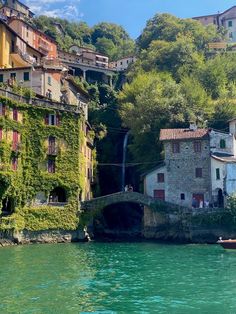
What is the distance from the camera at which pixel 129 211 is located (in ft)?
210

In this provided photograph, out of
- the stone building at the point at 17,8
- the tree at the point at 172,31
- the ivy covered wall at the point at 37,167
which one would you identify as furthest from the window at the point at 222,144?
the stone building at the point at 17,8

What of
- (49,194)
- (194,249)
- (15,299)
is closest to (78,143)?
(49,194)

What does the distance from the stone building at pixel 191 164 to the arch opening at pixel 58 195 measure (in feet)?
34.3

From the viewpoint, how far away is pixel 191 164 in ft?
175

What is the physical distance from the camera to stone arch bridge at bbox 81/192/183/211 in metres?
50.1

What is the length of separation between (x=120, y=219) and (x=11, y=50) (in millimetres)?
28292

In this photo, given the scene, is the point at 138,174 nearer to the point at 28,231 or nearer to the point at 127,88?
the point at 127,88

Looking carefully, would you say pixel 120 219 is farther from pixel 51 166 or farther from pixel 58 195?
pixel 51 166

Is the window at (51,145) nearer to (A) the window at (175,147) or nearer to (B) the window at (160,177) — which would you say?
(B) the window at (160,177)

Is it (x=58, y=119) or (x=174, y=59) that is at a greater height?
(x=174, y=59)

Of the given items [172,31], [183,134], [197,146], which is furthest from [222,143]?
[172,31]

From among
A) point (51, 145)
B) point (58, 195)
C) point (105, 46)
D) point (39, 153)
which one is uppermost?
point (105, 46)

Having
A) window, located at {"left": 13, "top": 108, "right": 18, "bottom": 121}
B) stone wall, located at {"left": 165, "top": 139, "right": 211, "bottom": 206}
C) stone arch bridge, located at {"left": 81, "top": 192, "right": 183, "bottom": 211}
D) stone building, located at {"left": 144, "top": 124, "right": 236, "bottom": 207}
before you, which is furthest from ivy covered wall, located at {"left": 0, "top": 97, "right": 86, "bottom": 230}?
stone wall, located at {"left": 165, "top": 139, "right": 211, "bottom": 206}

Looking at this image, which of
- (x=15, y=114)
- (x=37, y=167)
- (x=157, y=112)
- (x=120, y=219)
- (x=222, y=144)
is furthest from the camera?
(x=120, y=219)
